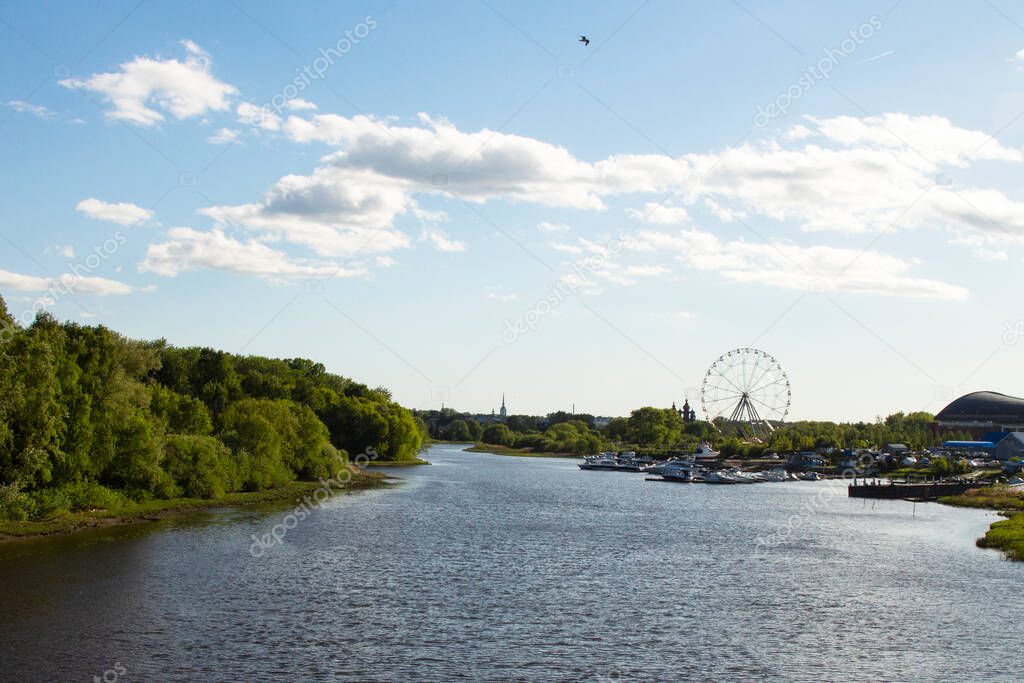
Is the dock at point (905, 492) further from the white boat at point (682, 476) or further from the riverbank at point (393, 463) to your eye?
the riverbank at point (393, 463)

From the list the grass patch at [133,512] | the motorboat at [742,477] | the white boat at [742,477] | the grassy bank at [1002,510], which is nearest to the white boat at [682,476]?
the motorboat at [742,477]

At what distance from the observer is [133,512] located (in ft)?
242

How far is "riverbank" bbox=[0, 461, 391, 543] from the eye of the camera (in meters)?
61.0

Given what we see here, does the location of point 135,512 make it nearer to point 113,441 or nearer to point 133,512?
point 133,512

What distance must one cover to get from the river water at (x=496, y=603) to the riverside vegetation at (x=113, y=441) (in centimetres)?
602

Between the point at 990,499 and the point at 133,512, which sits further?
the point at 990,499

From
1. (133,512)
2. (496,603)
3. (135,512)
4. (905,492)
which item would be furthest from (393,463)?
(496,603)

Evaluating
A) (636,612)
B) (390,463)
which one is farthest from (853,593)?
(390,463)

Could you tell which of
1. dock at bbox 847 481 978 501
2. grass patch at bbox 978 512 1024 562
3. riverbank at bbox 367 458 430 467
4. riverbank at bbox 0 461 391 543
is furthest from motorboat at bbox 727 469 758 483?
grass patch at bbox 978 512 1024 562

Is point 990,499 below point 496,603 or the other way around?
the other way around

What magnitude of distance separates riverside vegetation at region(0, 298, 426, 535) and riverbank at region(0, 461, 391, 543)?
6.6 inches

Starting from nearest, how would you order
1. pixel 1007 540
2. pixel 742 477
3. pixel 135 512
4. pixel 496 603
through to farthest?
pixel 496 603 → pixel 1007 540 → pixel 135 512 → pixel 742 477

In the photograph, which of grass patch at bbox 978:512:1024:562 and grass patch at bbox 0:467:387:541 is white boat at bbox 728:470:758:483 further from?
grass patch at bbox 978:512:1024:562

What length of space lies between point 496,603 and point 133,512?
40.1 m
